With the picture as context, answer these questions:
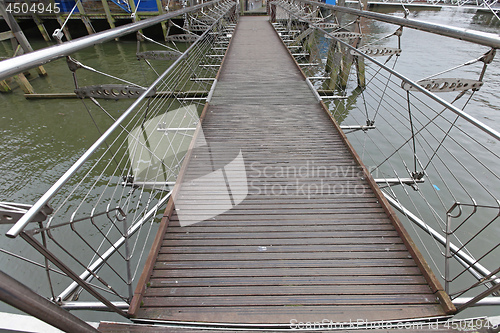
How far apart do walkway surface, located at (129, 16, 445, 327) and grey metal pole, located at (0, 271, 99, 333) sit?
2.12ft

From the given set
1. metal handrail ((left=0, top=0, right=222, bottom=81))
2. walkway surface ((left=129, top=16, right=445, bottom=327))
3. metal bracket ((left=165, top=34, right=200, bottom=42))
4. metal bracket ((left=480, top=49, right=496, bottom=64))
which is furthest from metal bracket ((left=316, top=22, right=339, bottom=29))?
metal handrail ((left=0, top=0, right=222, bottom=81))

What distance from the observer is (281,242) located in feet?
6.03

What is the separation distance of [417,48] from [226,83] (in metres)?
10.1

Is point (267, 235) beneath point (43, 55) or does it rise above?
beneath

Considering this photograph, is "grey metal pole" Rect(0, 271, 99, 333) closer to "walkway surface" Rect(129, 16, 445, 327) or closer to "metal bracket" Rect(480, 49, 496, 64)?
"walkway surface" Rect(129, 16, 445, 327)

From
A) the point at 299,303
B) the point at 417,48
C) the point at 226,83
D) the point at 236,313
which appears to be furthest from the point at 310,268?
the point at 417,48

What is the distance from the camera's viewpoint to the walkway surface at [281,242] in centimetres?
148

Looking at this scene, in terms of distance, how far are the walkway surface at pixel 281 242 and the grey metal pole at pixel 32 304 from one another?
25.4 inches

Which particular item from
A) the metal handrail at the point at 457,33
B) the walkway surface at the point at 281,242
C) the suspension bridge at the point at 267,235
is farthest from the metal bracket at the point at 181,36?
the metal handrail at the point at 457,33

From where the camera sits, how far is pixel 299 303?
1.49 metres

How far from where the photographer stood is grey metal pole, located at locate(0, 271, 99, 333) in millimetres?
676

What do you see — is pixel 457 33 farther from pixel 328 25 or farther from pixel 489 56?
pixel 328 25

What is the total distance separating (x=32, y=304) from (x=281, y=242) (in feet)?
4.64

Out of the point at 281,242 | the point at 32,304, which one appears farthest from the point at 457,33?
Result: the point at 32,304
